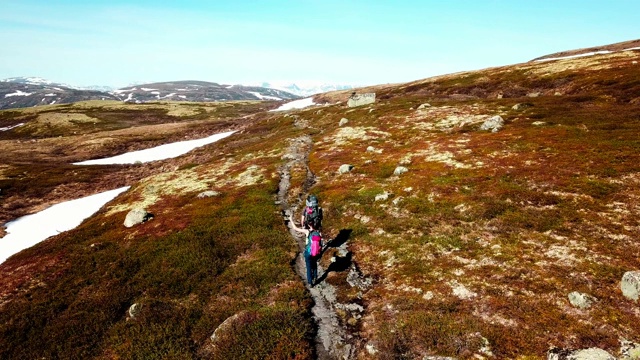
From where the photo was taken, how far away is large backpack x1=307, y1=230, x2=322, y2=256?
69.6ft

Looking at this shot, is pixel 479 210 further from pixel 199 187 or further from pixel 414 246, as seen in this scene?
pixel 199 187

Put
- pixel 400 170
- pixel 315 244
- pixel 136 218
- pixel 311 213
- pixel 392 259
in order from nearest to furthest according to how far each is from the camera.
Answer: pixel 315 244 → pixel 311 213 → pixel 392 259 → pixel 136 218 → pixel 400 170

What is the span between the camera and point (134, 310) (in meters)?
22.5

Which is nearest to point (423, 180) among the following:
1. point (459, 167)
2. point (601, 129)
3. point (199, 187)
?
point (459, 167)

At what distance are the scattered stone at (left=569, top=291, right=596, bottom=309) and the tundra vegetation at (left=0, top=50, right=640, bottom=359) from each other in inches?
10.7

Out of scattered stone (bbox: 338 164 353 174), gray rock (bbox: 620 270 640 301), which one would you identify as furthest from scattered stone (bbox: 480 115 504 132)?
gray rock (bbox: 620 270 640 301)

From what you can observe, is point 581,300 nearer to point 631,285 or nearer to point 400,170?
point 631,285

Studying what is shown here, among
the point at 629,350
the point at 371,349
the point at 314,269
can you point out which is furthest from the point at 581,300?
the point at 314,269

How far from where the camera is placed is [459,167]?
4041 centimetres

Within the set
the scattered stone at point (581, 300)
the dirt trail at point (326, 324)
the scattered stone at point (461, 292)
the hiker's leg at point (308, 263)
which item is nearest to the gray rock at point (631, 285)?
the scattered stone at point (581, 300)

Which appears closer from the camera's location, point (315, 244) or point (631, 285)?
point (631, 285)

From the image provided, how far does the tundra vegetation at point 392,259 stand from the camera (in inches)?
664

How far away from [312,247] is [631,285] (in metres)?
15.9

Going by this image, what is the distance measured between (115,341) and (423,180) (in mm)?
30643
